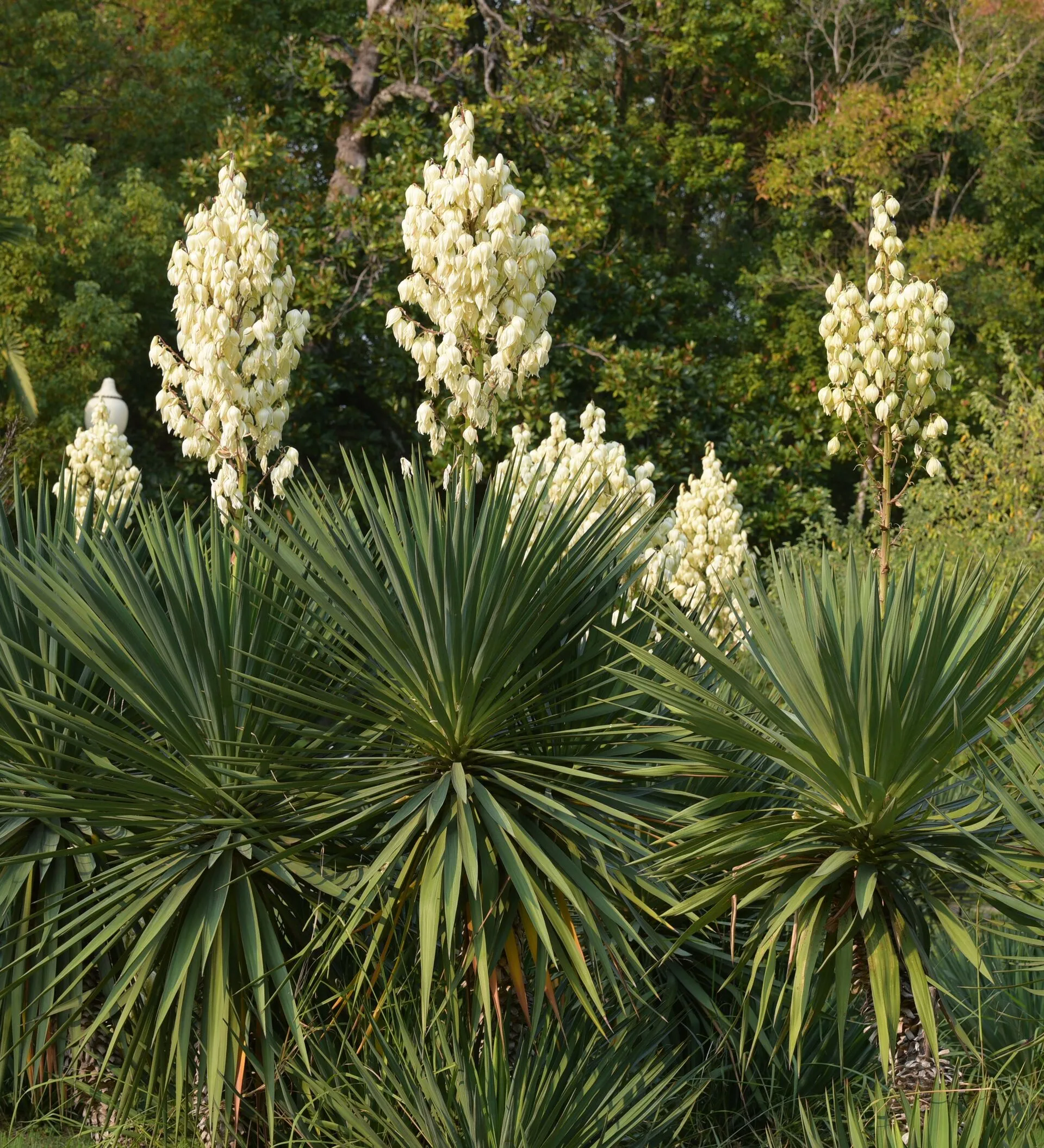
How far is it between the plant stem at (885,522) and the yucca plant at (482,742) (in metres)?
0.74

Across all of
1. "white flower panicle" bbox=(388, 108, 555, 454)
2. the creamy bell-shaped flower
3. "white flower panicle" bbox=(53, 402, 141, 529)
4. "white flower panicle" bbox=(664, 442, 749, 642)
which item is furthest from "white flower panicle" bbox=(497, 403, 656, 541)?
"white flower panicle" bbox=(53, 402, 141, 529)

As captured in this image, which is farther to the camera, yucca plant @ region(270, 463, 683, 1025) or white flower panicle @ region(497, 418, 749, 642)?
white flower panicle @ region(497, 418, 749, 642)

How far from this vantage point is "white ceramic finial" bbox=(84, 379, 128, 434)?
32.3ft

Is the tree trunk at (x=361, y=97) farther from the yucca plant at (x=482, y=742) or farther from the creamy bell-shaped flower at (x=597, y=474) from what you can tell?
the yucca plant at (x=482, y=742)

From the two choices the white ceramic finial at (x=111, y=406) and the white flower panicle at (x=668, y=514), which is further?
the white ceramic finial at (x=111, y=406)

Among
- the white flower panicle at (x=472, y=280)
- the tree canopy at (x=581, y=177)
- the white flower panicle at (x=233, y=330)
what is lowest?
the white flower panicle at (x=233, y=330)

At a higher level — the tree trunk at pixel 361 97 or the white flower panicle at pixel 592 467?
the tree trunk at pixel 361 97

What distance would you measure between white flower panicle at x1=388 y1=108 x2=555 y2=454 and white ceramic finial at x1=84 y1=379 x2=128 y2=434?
499 centimetres

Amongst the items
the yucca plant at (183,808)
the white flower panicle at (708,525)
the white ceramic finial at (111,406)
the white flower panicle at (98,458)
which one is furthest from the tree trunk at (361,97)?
the yucca plant at (183,808)

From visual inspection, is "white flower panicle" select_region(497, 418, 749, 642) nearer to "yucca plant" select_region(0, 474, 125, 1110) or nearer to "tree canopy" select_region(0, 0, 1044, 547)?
"yucca plant" select_region(0, 474, 125, 1110)

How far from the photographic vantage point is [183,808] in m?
3.56

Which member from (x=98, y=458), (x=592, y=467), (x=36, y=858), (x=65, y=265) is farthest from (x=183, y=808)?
(x=65, y=265)

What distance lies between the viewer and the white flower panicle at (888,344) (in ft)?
18.2

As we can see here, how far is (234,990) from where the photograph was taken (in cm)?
349
